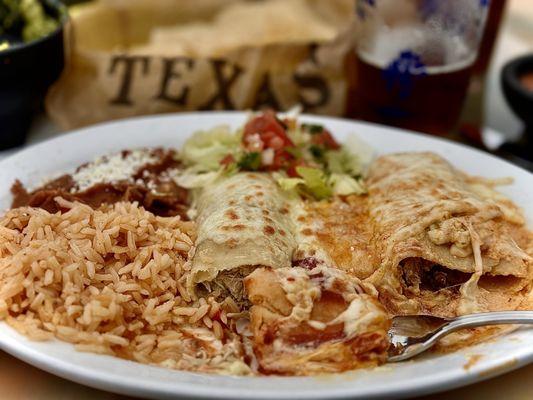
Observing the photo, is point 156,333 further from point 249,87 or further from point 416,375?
point 249,87

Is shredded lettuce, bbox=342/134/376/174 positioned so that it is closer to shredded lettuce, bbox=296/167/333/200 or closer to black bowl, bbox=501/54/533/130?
shredded lettuce, bbox=296/167/333/200

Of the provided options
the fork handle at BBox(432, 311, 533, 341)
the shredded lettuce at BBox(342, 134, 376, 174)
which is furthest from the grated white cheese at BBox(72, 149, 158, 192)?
the fork handle at BBox(432, 311, 533, 341)

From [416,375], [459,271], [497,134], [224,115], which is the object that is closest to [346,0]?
[497,134]

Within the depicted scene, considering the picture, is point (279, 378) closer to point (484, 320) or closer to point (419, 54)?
point (484, 320)

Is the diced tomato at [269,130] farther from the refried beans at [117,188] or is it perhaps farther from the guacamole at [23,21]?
the guacamole at [23,21]

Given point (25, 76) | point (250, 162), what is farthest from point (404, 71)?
point (25, 76)

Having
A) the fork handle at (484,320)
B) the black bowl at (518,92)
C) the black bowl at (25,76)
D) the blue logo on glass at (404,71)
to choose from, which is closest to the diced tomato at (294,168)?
the blue logo on glass at (404,71)
